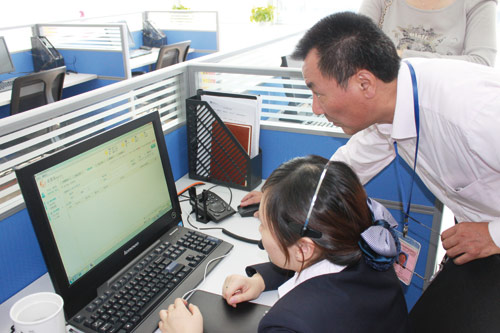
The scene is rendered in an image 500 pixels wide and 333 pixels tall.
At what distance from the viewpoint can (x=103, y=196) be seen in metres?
0.92

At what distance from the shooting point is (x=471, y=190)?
1023 millimetres

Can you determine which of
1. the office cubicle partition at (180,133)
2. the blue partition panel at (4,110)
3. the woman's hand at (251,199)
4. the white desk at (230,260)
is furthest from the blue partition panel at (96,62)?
the woman's hand at (251,199)

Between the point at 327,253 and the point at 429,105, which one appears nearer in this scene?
the point at 327,253

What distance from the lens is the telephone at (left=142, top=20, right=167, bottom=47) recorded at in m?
4.96

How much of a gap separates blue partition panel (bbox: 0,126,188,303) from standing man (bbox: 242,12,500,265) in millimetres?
797

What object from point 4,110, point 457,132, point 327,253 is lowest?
point 4,110

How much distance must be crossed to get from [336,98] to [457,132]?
289 mm

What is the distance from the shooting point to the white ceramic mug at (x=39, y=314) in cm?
70

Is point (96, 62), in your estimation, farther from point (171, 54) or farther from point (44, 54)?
point (171, 54)

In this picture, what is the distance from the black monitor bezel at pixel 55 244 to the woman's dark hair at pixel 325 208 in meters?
0.39

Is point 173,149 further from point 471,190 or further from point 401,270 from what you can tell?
point 471,190

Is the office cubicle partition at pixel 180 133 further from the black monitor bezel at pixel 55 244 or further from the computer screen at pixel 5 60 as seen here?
the computer screen at pixel 5 60

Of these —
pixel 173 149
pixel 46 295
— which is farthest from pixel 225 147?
pixel 46 295

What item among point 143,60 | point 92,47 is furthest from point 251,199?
point 143,60
